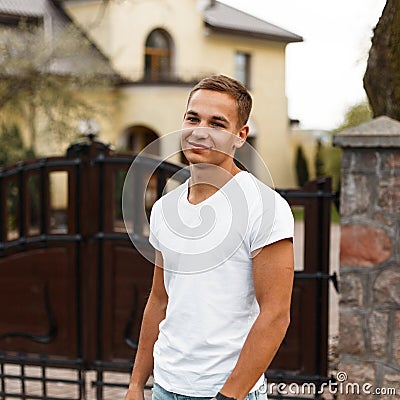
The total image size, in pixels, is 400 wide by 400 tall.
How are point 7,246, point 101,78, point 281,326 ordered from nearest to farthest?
1. point 281,326
2. point 7,246
3. point 101,78

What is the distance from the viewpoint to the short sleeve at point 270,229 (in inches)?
84.8

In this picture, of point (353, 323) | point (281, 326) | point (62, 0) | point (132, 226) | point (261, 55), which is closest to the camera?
point (281, 326)

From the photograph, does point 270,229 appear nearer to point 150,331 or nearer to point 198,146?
point 198,146

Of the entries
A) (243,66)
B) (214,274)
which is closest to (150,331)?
(214,274)

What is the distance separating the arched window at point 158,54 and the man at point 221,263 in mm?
21969

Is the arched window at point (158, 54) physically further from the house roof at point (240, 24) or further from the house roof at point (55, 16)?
the house roof at point (55, 16)

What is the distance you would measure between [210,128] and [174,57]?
2211 centimetres

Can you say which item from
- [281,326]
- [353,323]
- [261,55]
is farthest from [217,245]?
[261,55]

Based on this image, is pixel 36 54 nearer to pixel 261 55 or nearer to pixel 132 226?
pixel 261 55

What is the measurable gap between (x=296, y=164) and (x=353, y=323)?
22289 mm

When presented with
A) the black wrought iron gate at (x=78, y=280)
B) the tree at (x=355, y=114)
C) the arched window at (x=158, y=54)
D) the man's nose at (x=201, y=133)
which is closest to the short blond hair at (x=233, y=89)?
the man's nose at (x=201, y=133)

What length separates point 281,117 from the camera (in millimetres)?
25938

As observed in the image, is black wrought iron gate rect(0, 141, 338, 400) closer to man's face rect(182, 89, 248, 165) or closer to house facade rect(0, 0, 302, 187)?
man's face rect(182, 89, 248, 165)

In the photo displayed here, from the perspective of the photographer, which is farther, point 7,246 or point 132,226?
point 7,246
